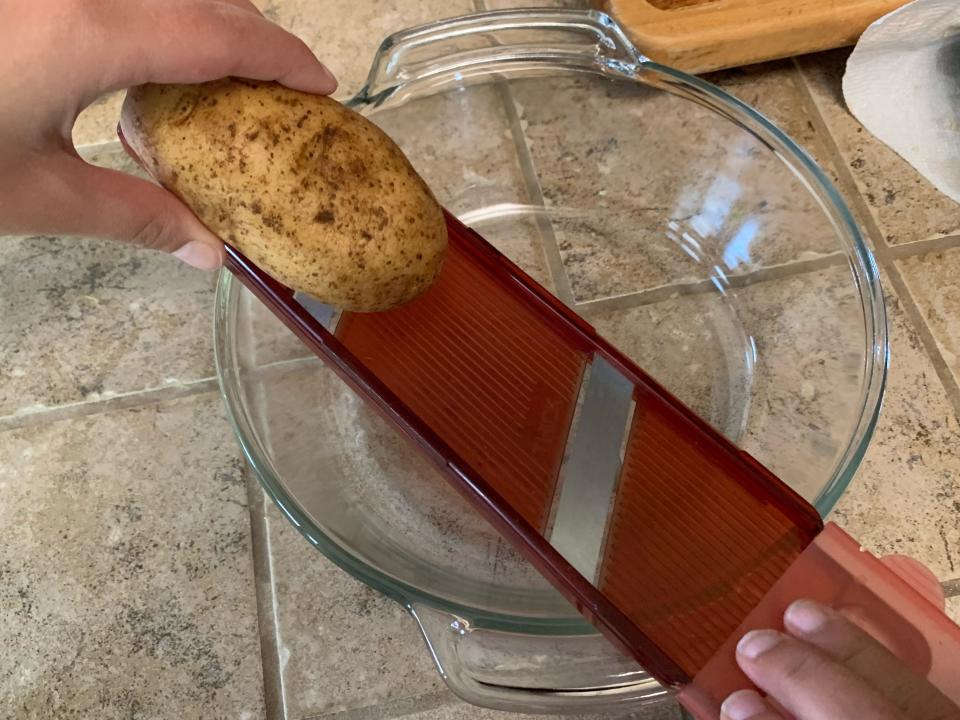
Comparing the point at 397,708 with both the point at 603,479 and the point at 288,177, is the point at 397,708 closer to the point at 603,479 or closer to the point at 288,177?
the point at 603,479

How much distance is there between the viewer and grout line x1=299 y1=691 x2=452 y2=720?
633 millimetres

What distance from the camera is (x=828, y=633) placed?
0.49 metres

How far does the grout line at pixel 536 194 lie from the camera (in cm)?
82

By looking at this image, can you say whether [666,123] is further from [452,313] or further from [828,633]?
[828,633]

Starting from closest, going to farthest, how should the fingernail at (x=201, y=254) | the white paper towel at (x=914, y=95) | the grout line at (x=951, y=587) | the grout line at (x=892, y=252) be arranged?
the fingernail at (x=201, y=254)
the grout line at (x=951, y=587)
the grout line at (x=892, y=252)
the white paper towel at (x=914, y=95)

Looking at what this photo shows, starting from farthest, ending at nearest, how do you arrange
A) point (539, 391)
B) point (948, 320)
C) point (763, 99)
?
point (763, 99), point (948, 320), point (539, 391)

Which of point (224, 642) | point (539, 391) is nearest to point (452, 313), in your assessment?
point (539, 391)

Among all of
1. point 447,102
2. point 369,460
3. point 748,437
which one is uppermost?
point 447,102

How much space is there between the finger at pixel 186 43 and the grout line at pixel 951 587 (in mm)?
674

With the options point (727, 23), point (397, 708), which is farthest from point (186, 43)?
point (727, 23)

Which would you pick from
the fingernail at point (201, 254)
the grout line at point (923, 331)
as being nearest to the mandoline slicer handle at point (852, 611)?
the grout line at point (923, 331)

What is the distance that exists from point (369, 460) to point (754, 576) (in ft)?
1.11

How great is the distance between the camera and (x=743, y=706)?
47 centimetres

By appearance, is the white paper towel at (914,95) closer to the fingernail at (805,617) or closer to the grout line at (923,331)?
the grout line at (923,331)
